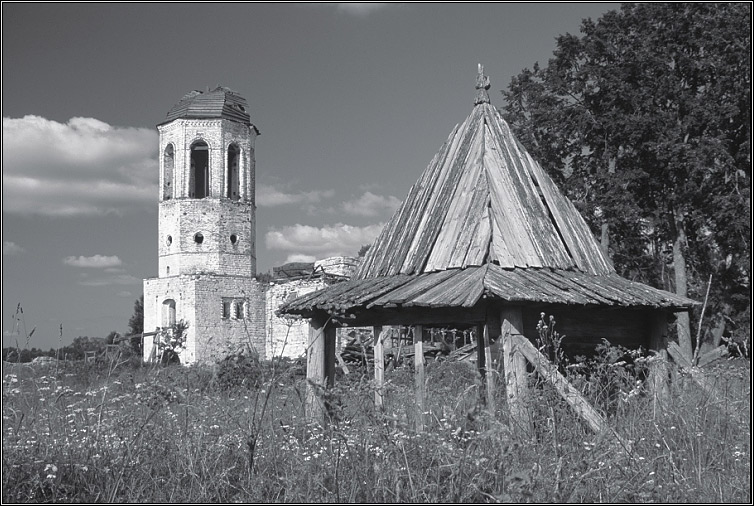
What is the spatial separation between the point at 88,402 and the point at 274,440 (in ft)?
4.17

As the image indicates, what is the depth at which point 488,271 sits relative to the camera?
712cm

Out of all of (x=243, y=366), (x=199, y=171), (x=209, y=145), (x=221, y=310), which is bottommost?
(x=243, y=366)

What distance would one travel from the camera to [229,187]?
35.8 metres

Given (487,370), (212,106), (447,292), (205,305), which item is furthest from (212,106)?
(487,370)

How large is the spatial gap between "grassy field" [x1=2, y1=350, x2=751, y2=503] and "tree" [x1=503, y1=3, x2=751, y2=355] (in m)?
15.8

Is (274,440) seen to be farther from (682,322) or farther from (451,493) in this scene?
(682,322)

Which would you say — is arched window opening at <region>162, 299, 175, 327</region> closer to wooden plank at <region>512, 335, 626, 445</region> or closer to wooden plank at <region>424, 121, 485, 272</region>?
wooden plank at <region>424, 121, 485, 272</region>

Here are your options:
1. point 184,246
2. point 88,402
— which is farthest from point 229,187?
point 88,402

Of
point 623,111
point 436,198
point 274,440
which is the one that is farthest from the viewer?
point 623,111

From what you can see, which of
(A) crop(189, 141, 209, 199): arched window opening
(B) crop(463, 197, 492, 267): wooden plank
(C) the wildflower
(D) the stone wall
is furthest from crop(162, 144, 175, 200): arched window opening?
(C) the wildflower

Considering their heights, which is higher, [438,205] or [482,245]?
[438,205]

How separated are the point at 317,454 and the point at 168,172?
32540 mm

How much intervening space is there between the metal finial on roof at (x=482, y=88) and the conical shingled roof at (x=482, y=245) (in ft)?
0.04

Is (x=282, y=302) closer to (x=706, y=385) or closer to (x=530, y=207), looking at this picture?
(x=530, y=207)
